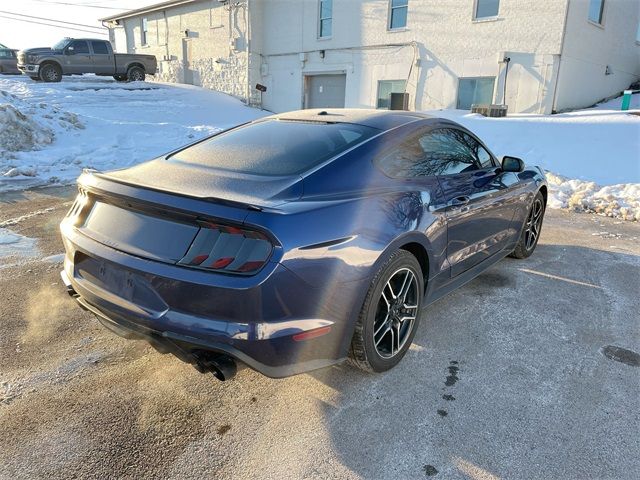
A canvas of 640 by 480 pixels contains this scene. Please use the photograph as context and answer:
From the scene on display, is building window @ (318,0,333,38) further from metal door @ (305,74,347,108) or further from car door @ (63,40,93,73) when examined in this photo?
car door @ (63,40,93,73)

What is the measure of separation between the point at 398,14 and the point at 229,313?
17689 mm

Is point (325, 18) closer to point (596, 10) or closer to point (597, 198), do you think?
point (596, 10)

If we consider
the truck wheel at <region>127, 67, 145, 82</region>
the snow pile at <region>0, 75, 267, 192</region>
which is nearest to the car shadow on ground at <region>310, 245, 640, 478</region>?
the snow pile at <region>0, 75, 267, 192</region>

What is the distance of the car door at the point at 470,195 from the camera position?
3.37 metres

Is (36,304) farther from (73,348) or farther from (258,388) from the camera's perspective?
(258,388)

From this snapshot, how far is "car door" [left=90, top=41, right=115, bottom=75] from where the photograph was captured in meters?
21.0

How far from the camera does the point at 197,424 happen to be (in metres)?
2.47

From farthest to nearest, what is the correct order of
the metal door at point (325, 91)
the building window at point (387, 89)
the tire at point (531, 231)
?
1. the metal door at point (325, 91)
2. the building window at point (387, 89)
3. the tire at point (531, 231)

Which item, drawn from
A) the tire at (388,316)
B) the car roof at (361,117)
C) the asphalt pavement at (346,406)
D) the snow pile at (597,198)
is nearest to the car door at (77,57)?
the snow pile at (597,198)

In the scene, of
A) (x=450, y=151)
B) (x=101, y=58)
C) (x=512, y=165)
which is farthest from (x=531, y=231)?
(x=101, y=58)

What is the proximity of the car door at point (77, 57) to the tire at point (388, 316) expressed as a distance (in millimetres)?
22366

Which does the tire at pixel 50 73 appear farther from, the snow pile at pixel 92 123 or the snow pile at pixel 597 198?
the snow pile at pixel 597 198

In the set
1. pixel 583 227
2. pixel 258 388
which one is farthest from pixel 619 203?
pixel 258 388

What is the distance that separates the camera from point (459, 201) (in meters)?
3.38
